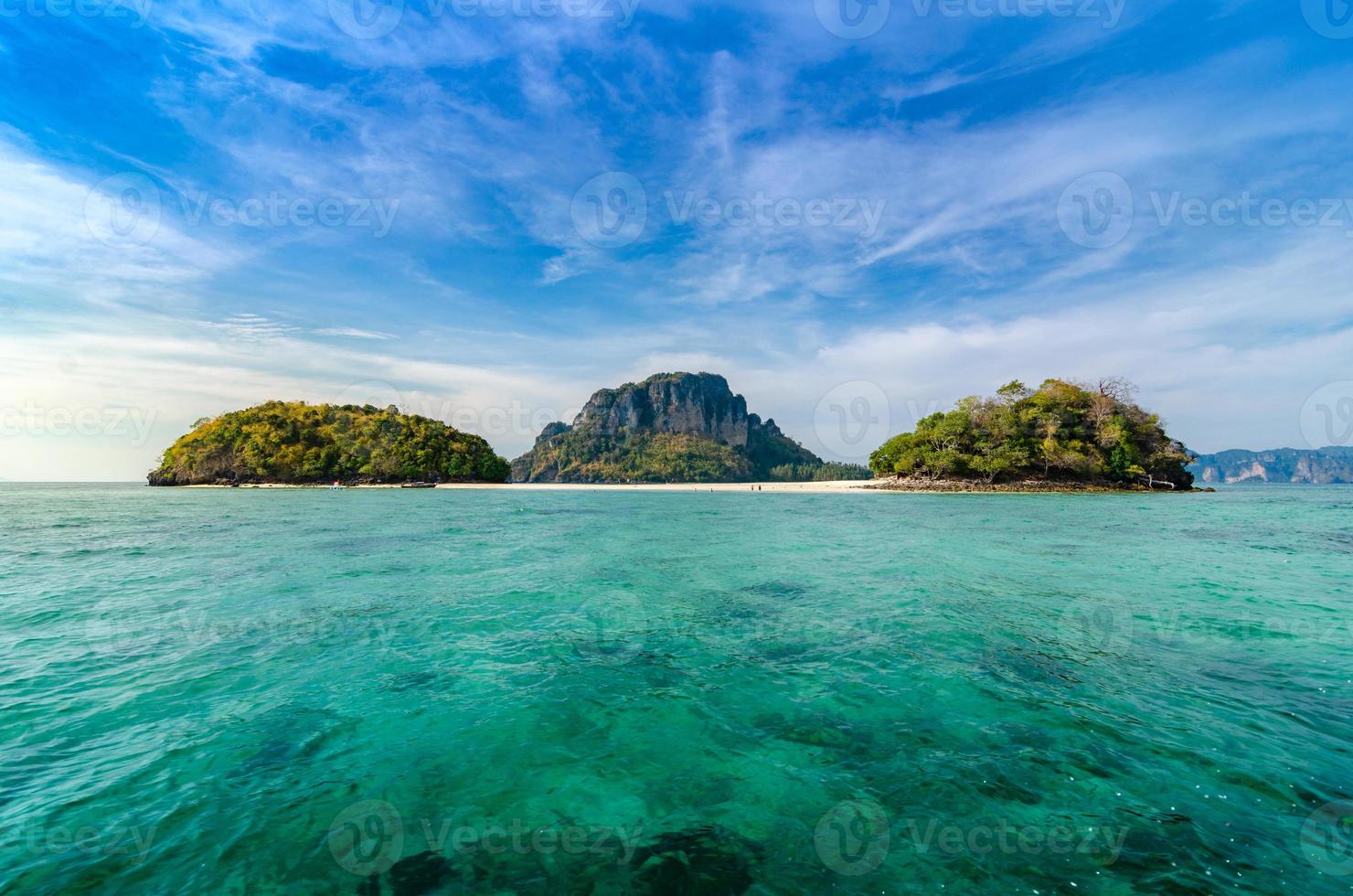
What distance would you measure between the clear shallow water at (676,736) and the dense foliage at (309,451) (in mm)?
124966

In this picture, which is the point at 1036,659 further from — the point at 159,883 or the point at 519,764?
the point at 159,883

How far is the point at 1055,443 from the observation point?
8262cm

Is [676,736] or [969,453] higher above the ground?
[969,453]

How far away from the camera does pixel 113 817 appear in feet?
18.5

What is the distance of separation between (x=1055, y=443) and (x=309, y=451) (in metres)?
152

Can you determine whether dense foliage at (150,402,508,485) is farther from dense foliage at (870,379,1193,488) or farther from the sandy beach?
dense foliage at (870,379,1193,488)

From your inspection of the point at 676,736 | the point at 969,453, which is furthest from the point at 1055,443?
the point at 676,736

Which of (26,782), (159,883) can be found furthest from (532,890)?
(26,782)

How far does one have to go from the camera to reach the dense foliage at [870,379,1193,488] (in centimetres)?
8338

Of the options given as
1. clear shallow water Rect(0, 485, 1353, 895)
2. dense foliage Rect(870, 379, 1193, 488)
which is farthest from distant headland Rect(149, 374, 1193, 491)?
clear shallow water Rect(0, 485, 1353, 895)

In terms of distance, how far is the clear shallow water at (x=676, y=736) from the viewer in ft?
16.1

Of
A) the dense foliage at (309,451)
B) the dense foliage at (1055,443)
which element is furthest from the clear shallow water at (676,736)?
the dense foliage at (309,451)

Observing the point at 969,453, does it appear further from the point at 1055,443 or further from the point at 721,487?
the point at 721,487

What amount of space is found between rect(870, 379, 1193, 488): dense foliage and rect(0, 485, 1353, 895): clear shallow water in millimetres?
75434
